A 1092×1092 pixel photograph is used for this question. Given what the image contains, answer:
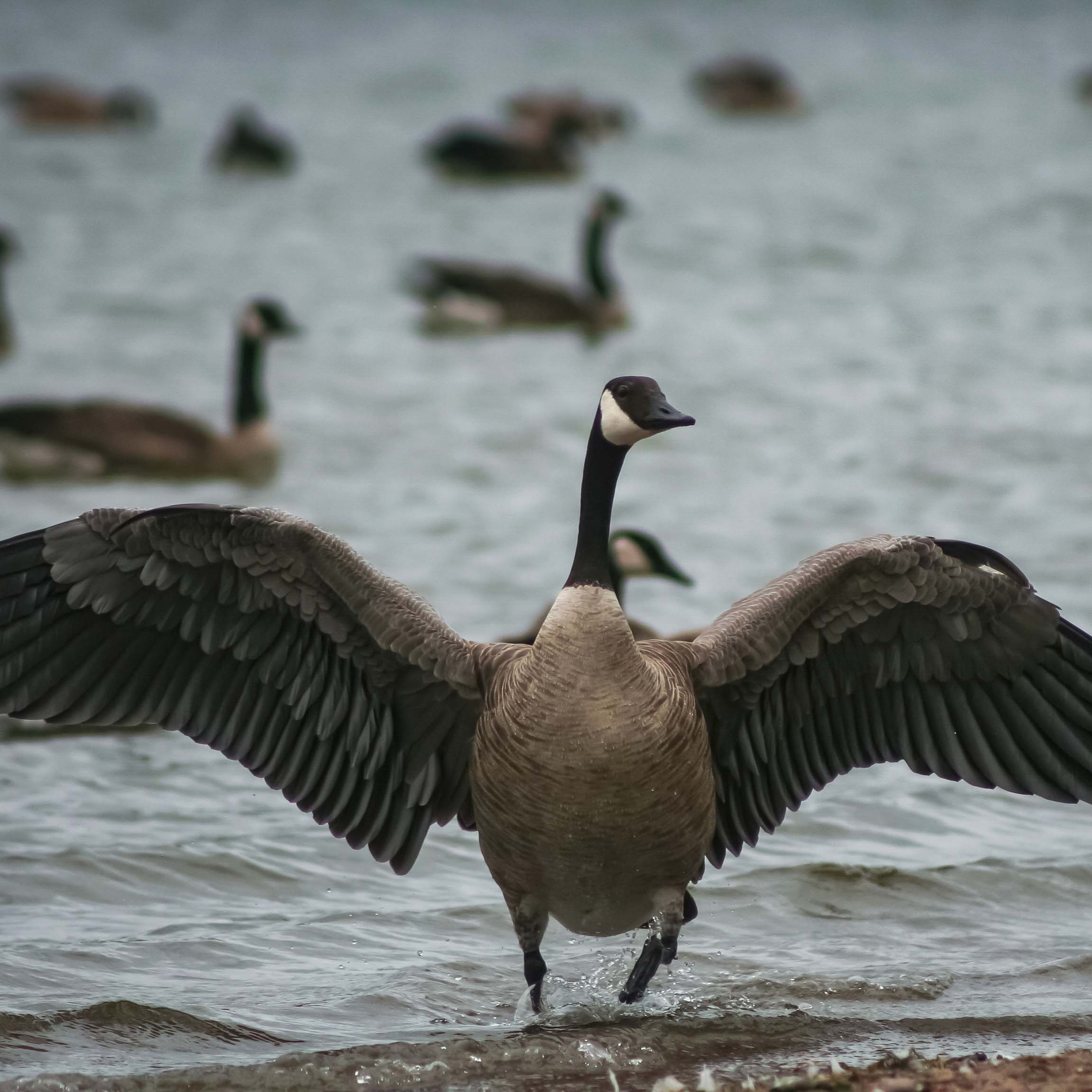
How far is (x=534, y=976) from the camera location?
6.49 meters

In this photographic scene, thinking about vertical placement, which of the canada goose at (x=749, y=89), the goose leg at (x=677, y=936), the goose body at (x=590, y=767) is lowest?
the goose leg at (x=677, y=936)

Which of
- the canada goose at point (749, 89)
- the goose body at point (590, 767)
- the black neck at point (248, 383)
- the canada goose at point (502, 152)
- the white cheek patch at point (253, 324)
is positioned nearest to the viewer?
the goose body at point (590, 767)

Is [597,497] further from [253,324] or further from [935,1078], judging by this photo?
[253,324]

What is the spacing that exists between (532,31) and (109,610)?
37741mm

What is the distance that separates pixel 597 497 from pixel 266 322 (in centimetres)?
965

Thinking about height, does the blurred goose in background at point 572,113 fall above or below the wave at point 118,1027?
above

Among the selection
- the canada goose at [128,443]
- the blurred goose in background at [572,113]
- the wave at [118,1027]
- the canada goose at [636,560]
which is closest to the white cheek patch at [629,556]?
the canada goose at [636,560]

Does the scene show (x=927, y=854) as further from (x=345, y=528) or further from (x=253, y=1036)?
(x=345, y=528)

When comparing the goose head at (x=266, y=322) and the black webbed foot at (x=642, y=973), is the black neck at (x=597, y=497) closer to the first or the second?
the black webbed foot at (x=642, y=973)

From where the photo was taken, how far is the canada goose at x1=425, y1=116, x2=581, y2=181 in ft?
83.7

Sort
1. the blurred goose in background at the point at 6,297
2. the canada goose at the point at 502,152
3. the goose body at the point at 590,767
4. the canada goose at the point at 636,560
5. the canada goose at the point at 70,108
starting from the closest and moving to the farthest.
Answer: the goose body at the point at 590,767 < the canada goose at the point at 636,560 < the blurred goose in background at the point at 6,297 < the canada goose at the point at 502,152 < the canada goose at the point at 70,108

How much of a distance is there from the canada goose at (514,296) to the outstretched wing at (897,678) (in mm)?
12687

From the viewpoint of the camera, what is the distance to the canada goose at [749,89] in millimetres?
31547

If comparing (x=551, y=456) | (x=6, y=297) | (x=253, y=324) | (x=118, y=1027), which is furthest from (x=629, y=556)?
(x=6, y=297)
